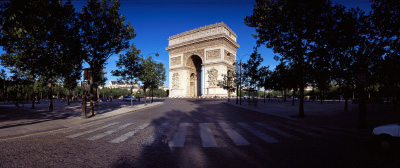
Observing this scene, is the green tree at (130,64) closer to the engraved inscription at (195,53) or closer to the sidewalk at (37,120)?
the sidewalk at (37,120)

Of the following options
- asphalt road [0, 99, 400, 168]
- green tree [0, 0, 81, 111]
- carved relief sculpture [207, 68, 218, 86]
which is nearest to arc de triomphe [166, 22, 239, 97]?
carved relief sculpture [207, 68, 218, 86]

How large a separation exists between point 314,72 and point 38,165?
48.9 feet

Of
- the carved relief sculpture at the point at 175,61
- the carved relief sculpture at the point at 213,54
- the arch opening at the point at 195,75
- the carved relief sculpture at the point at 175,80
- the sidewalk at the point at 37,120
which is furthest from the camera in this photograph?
the arch opening at the point at 195,75

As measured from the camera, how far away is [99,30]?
44.0 feet

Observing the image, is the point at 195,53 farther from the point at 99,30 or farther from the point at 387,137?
the point at 387,137

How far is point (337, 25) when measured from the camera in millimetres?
11445

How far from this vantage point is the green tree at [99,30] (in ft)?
42.5

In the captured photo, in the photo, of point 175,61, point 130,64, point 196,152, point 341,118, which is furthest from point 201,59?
point 196,152

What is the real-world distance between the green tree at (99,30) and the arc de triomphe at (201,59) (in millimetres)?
34103

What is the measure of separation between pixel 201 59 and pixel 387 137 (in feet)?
166

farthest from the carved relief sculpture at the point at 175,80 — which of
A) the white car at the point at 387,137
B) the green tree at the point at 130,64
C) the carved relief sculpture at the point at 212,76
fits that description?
the white car at the point at 387,137

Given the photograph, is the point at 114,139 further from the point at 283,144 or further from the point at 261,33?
the point at 261,33

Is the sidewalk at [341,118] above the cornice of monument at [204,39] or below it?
below

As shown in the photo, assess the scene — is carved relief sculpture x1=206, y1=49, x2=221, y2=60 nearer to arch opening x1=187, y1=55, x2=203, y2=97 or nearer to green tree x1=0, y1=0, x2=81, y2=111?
arch opening x1=187, y1=55, x2=203, y2=97
